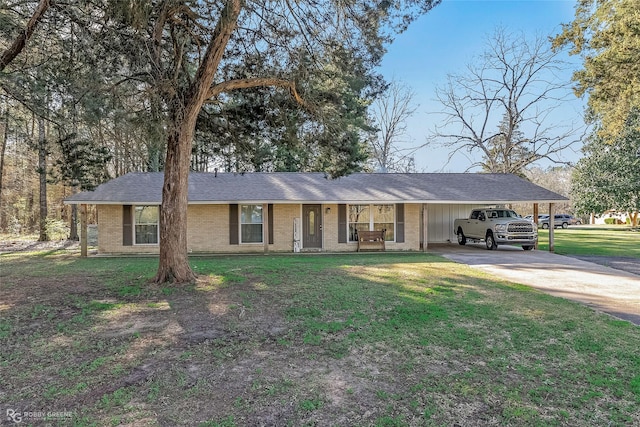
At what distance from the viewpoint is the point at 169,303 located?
6754mm

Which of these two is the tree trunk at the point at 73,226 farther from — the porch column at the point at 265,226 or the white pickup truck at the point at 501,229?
the white pickup truck at the point at 501,229

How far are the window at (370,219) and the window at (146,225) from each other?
320 inches

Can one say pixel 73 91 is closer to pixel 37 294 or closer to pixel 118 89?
pixel 118 89

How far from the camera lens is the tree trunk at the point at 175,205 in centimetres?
816

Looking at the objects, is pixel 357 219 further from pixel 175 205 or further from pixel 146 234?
pixel 175 205

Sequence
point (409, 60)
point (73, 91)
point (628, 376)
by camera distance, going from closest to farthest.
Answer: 1. point (628, 376)
2. point (73, 91)
3. point (409, 60)

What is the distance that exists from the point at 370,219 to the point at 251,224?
16.9ft

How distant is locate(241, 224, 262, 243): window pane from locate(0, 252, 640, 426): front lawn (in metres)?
7.78

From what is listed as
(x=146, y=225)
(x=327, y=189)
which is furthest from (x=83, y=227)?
(x=327, y=189)

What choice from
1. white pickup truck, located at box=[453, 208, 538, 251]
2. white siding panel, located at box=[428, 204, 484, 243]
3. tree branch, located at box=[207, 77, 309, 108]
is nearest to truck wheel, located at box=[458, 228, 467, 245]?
white pickup truck, located at box=[453, 208, 538, 251]

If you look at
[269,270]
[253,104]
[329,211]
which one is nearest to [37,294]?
[269,270]

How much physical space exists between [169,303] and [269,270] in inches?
148

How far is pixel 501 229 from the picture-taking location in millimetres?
15688

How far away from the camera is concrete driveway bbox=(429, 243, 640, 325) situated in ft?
22.7
